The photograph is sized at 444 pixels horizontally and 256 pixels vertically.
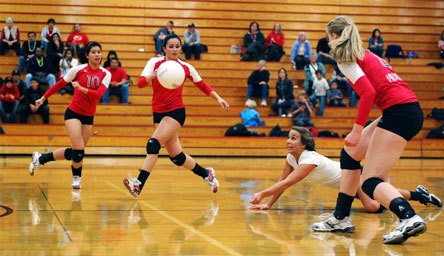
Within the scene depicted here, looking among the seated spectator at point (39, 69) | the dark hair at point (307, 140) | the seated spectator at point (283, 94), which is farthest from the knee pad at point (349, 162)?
the seated spectator at point (39, 69)

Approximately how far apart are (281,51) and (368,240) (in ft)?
56.5

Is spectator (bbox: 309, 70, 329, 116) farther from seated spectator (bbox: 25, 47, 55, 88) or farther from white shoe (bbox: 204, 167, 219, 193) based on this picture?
white shoe (bbox: 204, 167, 219, 193)

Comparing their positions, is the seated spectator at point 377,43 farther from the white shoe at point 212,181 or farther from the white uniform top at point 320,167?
the white uniform top at point 320,167

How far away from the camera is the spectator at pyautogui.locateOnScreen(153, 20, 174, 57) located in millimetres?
21741

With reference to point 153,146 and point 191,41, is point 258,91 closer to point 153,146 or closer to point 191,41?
point 191,41

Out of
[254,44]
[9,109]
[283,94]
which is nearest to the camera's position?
[9,109]

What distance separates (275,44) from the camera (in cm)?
2259

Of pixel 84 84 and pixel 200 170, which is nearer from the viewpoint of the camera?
pixel 200 170

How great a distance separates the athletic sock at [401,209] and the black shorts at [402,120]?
1.80ft

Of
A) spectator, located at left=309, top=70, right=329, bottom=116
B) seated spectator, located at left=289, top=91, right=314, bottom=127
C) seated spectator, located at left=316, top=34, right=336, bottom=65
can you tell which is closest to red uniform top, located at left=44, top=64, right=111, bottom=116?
seated spectator, located at left=289, top=91, right=314, bottom=127

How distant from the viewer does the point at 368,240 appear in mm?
6043

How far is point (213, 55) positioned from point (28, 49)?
19.2 ft

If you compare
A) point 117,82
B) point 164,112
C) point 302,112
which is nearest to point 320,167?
point 164,112

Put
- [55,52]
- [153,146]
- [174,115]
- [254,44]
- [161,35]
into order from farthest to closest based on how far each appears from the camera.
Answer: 1. [254,44]
2. [161,35]
3. [55,52]
4. [174,115]
5. [153,146]
